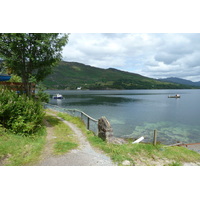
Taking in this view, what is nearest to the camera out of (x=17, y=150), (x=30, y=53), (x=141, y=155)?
(x=17, y=150)

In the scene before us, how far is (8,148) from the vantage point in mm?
6941

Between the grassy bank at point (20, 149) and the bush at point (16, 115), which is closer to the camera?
the grassy bank at point (20, 149)

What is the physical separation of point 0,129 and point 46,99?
27.6 m

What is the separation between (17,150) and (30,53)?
8249mm

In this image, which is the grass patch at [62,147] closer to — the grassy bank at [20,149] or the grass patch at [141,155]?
the grassy bank at [20,149]

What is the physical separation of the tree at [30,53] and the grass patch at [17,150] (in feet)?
16.5

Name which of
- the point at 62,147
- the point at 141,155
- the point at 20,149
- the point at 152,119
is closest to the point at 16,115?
the point at 20,149

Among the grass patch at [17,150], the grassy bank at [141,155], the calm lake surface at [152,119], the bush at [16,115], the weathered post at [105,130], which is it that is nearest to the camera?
the grass patch at [17,150]

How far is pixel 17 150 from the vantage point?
702cm

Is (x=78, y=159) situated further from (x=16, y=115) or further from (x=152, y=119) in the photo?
(x=152, y=119)

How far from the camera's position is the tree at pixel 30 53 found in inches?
424

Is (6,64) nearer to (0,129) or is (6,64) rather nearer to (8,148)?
(0,129)

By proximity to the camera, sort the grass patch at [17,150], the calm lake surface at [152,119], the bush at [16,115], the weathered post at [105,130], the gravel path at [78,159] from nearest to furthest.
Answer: the grass patch at [17,150]
the gravel path at [78,159]
the bush at [16,115]
the weathered post at [105,130]
the calm lake surface at [152,119]

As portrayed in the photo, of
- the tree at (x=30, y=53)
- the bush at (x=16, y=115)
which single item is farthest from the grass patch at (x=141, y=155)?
the tree at (x=30, y=53)
